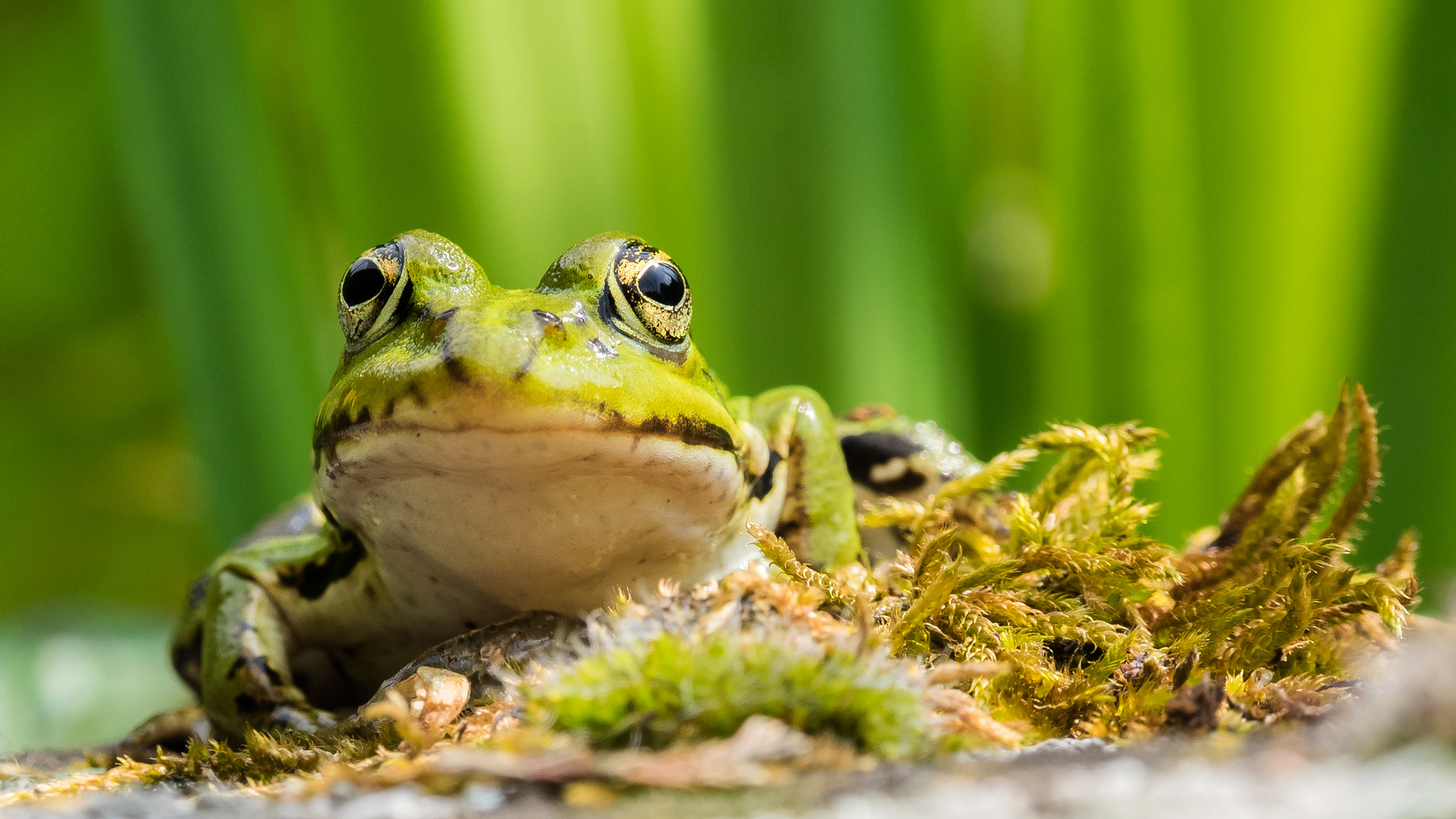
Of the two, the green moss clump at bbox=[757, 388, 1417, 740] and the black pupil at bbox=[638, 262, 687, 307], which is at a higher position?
the black pupil at bbox=[638, 262, 687, 307]

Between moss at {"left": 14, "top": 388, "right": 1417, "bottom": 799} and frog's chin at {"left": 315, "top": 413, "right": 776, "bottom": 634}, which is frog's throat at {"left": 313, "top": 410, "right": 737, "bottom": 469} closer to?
frog's chin at {"left": 315, "top": 413, "right": 776, "bottom": 634}

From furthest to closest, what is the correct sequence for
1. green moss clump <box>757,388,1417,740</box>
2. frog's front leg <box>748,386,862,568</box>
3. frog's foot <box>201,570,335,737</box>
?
frog's front leg <box>748,386,862,568</box>, frog's foot <box>201,570,335,737</box>, green moss clump <box>757,388,1417,740</box>

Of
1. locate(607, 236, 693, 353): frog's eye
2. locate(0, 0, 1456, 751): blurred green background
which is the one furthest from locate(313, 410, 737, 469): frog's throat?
locate(0, 0, 1456, 751): blurred green background

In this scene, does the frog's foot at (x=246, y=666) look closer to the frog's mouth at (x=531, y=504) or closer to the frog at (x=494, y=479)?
the frog at (x=494, y=479)

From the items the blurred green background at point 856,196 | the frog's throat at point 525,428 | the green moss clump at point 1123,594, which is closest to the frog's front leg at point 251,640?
the frog's throat at point 525,428

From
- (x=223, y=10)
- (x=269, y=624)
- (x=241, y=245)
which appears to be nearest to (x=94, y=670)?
(x=241, y=245)

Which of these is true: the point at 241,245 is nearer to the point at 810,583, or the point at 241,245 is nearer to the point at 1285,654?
the point at 810,583

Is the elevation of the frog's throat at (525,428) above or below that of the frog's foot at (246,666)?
above

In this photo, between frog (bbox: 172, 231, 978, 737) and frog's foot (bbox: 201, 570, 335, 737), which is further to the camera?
frog's foot (bbox: 201, 570, 335, 737)
